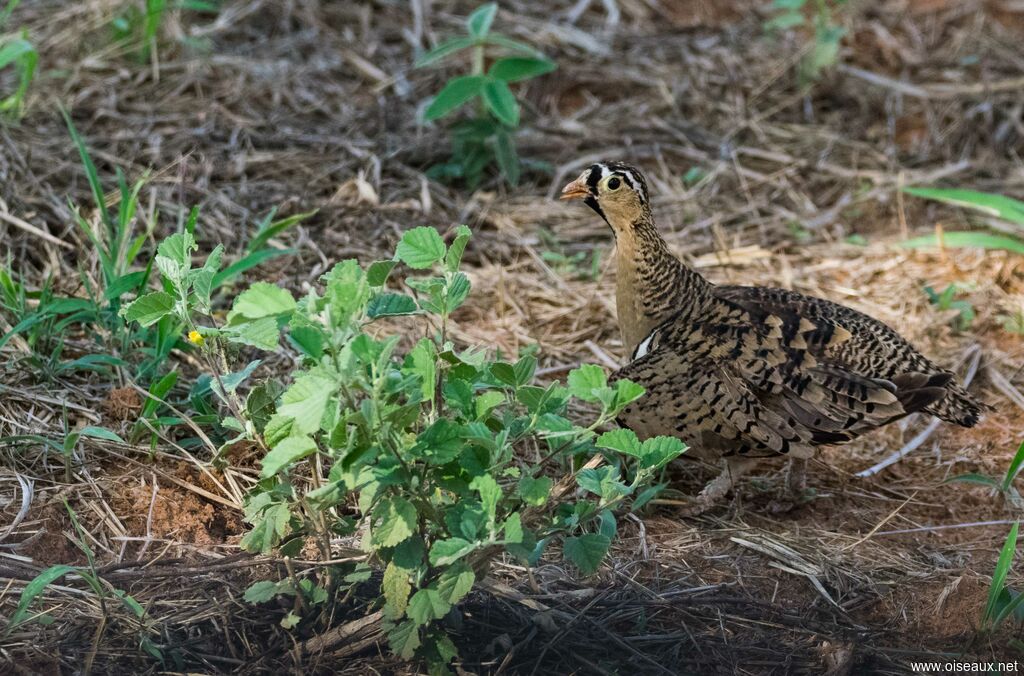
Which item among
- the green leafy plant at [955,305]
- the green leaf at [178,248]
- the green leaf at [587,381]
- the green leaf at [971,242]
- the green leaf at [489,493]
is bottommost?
the green leafy plant at [955,305]

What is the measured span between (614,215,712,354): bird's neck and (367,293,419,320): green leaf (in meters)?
1.42

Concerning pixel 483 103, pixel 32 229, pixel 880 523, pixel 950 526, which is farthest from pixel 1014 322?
pixel 32 229

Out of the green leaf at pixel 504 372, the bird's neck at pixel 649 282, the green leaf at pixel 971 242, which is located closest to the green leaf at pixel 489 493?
the green leaf at pixel 504 372

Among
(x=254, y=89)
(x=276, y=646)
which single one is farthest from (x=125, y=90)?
(x=276, y=646)

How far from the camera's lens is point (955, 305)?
5.02 metres

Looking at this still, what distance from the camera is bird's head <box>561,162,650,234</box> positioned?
4.16 meters

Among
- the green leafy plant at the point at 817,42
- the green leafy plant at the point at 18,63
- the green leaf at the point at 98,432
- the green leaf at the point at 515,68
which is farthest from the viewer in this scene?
the green leafy plant at the point at 817,42

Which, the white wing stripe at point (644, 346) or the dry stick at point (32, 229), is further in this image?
the dry stick at point (32, 229)

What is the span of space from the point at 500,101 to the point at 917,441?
232cm

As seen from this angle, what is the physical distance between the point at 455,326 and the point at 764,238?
1.70 m

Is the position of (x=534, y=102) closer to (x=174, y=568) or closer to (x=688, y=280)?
(x=688, y=280)

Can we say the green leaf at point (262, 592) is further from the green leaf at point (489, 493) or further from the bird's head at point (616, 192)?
the bird's head at point (616, 192)

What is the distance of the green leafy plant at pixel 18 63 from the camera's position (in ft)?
16.6

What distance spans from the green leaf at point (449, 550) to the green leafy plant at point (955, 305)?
3.08m
